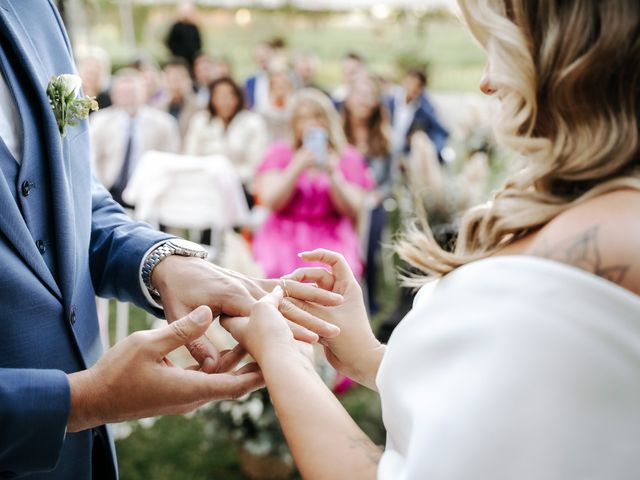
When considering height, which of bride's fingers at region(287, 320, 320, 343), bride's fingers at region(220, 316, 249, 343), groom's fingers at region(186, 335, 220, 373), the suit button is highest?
the suit button

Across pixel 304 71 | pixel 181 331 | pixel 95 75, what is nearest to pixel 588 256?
pixel 181 331

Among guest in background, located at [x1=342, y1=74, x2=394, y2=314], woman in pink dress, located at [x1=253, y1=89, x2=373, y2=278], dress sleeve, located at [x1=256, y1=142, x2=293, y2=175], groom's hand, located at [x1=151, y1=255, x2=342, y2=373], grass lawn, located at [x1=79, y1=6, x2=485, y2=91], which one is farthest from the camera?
grass lawn, located at [x1=79, y1=6, x2=485, y2=91]

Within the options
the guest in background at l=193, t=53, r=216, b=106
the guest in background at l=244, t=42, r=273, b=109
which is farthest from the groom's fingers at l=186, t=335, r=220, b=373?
the guest in background at l=193, t=53, r=216, b=106

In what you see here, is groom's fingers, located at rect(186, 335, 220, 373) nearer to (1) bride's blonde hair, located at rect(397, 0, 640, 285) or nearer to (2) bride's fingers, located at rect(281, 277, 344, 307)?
(2) bride's fingers, located at rect(281, 277, 344, 307)

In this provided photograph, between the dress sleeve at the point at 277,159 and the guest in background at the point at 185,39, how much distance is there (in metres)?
7.19

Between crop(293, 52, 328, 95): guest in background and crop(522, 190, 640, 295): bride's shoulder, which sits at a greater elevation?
crop(522, 190, 640, 295): bride's shoulder

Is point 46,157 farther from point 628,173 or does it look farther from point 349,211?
point 349,211

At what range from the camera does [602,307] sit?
2.96 ft

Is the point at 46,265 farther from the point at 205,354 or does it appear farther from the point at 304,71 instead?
the point at 304,71

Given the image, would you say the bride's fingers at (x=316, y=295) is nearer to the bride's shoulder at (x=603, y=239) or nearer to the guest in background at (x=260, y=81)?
the bride's shoulder at (x=603, y=239)

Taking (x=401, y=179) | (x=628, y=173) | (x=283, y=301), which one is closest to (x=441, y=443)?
(x=628, y=173)

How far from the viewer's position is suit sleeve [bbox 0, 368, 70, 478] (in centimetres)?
116

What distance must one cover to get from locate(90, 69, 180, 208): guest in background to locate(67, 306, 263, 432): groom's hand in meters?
4.74

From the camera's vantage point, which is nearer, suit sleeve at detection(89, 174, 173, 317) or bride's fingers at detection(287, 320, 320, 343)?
bride's fingers at detection(287, 320, 320, 343)
